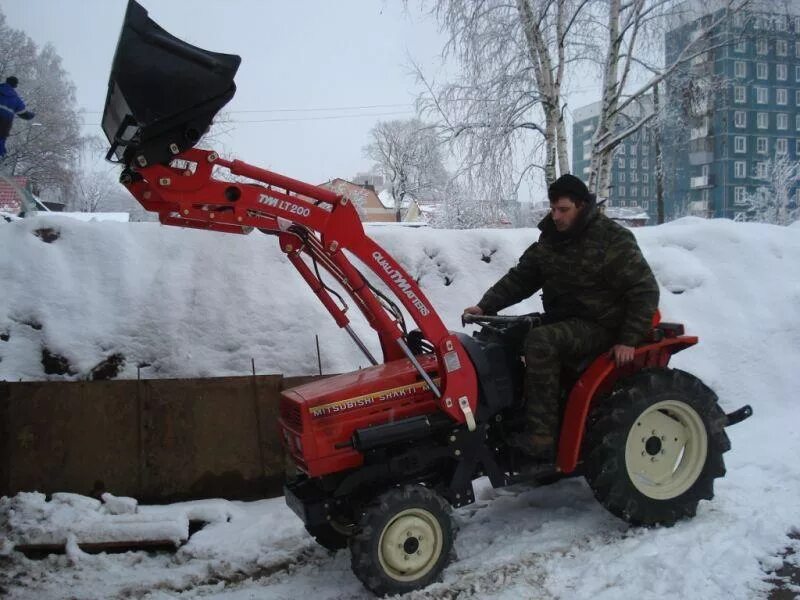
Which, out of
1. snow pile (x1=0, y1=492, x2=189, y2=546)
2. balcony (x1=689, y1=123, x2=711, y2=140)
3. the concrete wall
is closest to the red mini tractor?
snow pile (x1=0, y1=492, x2=189, y2=546)

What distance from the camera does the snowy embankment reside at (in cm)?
370

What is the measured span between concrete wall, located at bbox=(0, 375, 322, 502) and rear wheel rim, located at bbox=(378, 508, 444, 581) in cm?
209

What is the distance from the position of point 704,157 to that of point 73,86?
45102 millimetres

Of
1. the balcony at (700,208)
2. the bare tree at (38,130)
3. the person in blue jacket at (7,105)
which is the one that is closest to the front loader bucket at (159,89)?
the person in blue jacket at (7,105)

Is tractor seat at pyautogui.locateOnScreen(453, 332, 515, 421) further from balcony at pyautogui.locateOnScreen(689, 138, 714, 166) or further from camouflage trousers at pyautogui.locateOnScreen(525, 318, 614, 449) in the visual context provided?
balcony at pyautogui.locateOnScreen(689, 138, 714, 166)

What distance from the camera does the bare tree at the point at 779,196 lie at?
108 feet

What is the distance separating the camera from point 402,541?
3541 mm

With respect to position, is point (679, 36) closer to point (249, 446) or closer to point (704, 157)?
point (249, 446)

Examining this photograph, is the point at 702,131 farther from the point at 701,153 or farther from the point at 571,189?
the point at 571,189

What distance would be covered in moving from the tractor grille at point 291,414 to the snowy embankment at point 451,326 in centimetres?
94

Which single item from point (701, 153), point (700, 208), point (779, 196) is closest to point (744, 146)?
point (701, 153)

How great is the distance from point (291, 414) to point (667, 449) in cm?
246

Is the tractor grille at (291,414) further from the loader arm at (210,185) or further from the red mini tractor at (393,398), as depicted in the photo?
the loader arm at (210,185)

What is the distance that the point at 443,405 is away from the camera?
376cm
